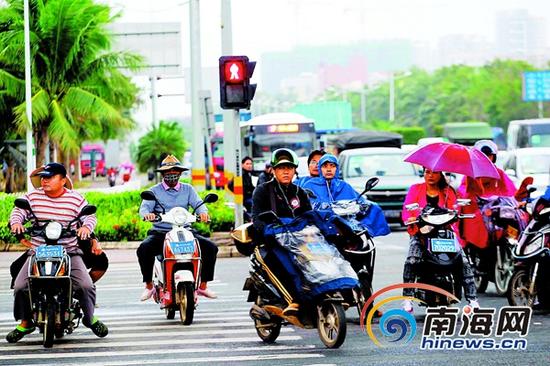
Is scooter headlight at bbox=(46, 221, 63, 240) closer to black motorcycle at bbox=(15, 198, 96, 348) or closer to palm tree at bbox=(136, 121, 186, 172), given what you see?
black motorcycle at bbox=(15, 198, 96, 348)

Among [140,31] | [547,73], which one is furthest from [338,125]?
[547,73]

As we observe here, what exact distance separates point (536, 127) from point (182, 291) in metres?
35.3

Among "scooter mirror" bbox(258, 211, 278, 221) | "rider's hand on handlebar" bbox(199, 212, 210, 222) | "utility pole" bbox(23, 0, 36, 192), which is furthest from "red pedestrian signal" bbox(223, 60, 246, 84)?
"utility pole" bbox(23, 0, 36, 192)

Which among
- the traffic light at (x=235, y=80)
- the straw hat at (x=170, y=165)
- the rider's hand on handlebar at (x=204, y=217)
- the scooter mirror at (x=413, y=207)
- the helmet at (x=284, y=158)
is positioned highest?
the traffic light at (x=235, y=80)

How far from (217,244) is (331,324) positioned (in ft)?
44.6

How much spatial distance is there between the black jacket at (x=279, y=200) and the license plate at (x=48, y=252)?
1.72 meters

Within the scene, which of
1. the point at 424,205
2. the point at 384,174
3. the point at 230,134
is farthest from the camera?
the point at 384,174

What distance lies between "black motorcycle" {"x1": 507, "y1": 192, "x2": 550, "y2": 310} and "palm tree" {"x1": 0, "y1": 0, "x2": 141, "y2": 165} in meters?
30.7

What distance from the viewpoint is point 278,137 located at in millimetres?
Answer: 45375

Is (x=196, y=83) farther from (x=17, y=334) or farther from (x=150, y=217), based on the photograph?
(x=17, y=334)

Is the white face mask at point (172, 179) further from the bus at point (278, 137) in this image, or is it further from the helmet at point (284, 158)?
the bus at point (278, 137)

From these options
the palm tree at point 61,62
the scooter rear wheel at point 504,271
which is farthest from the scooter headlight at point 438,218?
the palm tree at point 61,62

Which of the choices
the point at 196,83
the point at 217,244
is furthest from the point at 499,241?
the point at 196,83

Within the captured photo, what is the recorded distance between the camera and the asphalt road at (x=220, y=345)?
1059cm
